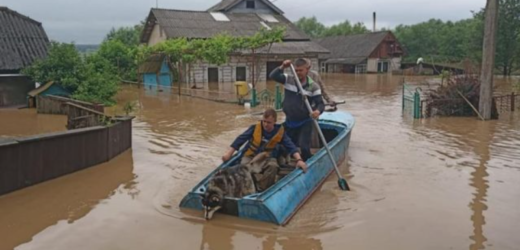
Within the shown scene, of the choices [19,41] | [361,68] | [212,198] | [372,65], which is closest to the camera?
[212,198]

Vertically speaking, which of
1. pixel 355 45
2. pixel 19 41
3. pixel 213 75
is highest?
pixel 355 45

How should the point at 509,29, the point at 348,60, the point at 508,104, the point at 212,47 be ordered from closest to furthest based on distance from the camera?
the point at 508,104, the point at 212,47, the point at 509,29, the point at 348,60

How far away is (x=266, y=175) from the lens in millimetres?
6551

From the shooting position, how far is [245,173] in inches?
240

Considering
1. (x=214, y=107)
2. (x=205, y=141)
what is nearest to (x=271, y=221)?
(x=205, y=141)

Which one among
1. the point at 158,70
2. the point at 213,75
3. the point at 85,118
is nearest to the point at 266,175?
the point at 85,118

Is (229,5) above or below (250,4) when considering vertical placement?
below

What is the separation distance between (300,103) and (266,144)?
3.00 ft

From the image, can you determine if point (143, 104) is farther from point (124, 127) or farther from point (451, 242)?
point (451, 242)

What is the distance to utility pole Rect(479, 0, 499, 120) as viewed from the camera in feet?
47.5

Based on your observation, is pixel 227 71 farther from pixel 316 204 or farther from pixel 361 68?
pixel 316 204

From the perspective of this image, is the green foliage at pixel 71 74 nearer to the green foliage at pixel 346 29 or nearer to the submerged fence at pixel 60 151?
the submerged fence at pixel 60 151

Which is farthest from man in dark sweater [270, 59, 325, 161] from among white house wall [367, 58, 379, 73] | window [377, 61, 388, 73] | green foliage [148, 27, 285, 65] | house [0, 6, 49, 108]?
window [377, 61, 388, 73]

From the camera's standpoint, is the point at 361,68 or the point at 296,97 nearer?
the point at 296,97
